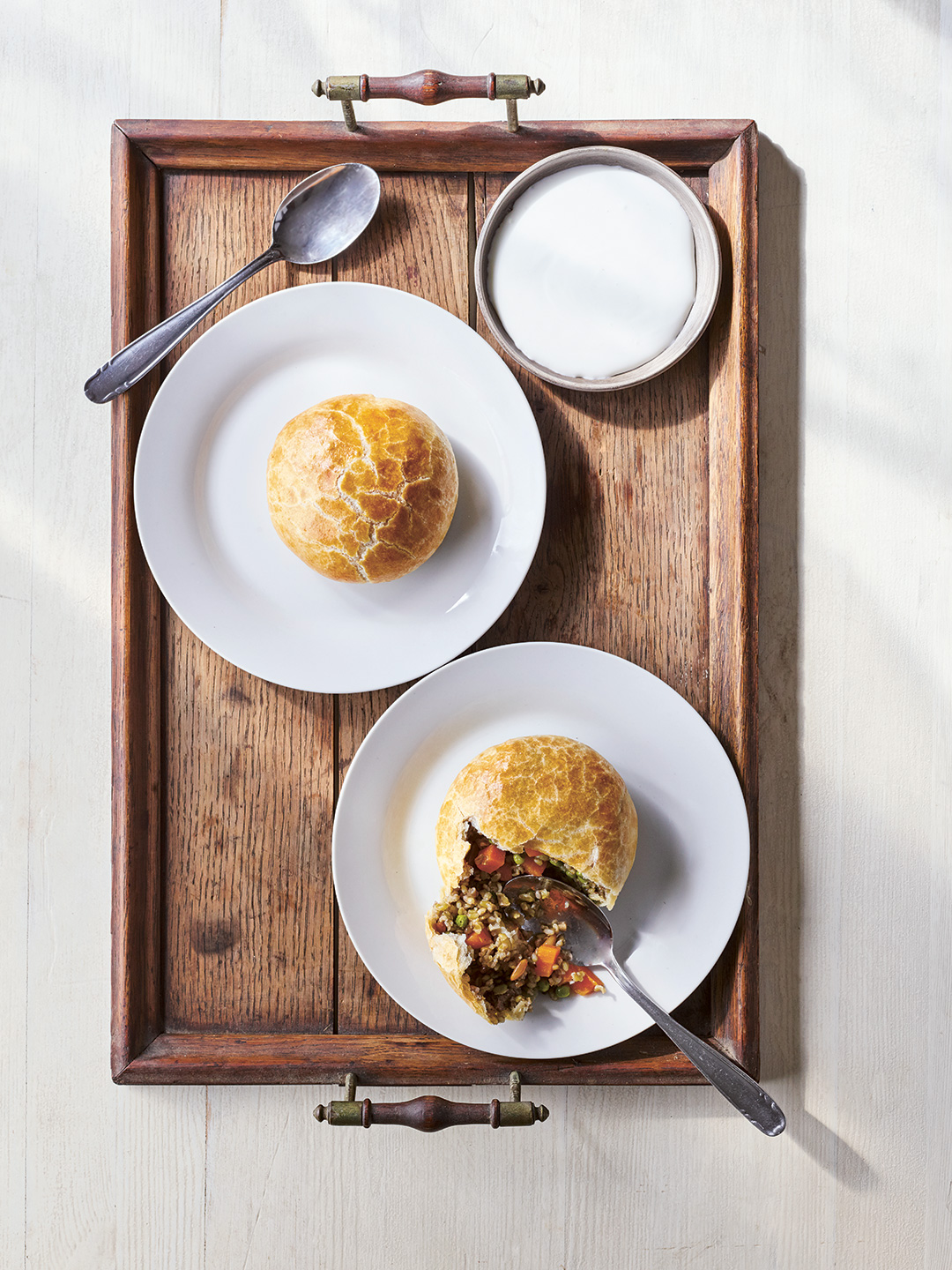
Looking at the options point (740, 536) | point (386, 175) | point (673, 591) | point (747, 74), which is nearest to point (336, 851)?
point (673, 591)

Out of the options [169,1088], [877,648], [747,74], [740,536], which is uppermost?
[747,74]

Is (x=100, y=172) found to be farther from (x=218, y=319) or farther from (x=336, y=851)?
(x=336, y=851)

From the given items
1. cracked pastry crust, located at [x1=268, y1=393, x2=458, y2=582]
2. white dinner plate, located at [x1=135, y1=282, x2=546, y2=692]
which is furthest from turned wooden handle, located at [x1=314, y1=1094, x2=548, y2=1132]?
cracked pastry crust, located at [x1=268, y1=393, x2=458, y2=582]

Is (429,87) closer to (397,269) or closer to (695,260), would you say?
(397,269)

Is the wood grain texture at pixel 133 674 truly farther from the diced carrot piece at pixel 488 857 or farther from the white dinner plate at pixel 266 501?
the diced carrot piece at pixel 488 857

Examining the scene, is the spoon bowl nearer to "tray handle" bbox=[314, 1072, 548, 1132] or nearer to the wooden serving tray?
the wooden serving tray

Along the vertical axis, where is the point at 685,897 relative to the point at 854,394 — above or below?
below

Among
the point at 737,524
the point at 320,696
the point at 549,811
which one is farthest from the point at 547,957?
the point at 737,524
